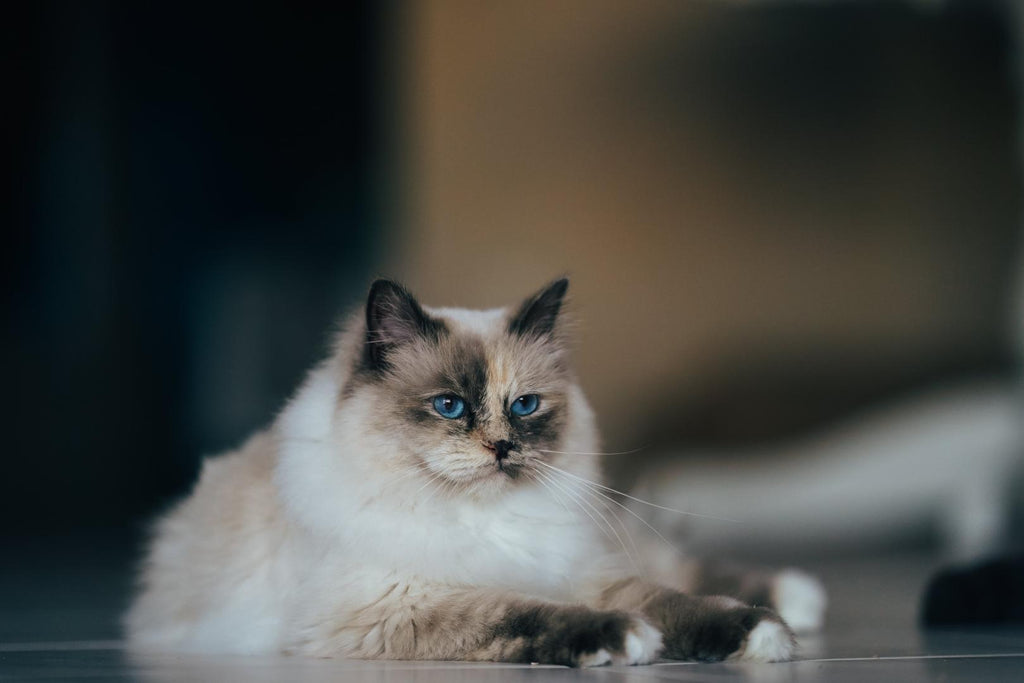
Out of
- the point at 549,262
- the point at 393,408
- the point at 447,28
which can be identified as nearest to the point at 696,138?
the point at 549,262

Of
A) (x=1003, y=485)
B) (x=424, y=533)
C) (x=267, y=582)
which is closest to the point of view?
(x=424, y=533)

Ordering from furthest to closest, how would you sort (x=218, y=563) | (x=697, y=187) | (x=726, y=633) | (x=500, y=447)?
(x=697, y=187)
(x=218, y=563)
(x=500, y=447)
(x=726, y=633)

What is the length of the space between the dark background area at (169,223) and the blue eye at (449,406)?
4.04 meters

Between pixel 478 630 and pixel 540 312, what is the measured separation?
2.33ft

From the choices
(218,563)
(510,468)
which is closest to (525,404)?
(510,468)

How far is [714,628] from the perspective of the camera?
74.6 inches

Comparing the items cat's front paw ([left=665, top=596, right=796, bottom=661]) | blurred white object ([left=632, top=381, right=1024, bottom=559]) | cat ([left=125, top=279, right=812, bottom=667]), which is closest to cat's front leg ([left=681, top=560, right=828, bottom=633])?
cat ([left=125, top=279, right=812, bottom=667])

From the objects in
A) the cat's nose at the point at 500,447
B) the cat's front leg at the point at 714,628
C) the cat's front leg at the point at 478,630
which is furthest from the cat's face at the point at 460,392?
the cat's front leg at the point at 714,628

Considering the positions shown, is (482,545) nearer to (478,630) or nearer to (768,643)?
(478,630)

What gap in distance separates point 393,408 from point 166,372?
446cm

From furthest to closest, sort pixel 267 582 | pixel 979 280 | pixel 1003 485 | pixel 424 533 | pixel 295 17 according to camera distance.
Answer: pixel 295 17, pixel 979 280, pixel 1003 485, pixel 267 582, pixel 424 533

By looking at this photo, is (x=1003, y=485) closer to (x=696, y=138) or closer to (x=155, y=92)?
(x=696, y=138)

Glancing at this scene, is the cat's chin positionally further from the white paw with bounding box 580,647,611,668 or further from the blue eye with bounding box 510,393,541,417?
the white paw with bounding box 580,647,611,668

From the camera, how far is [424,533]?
83.0 inches
